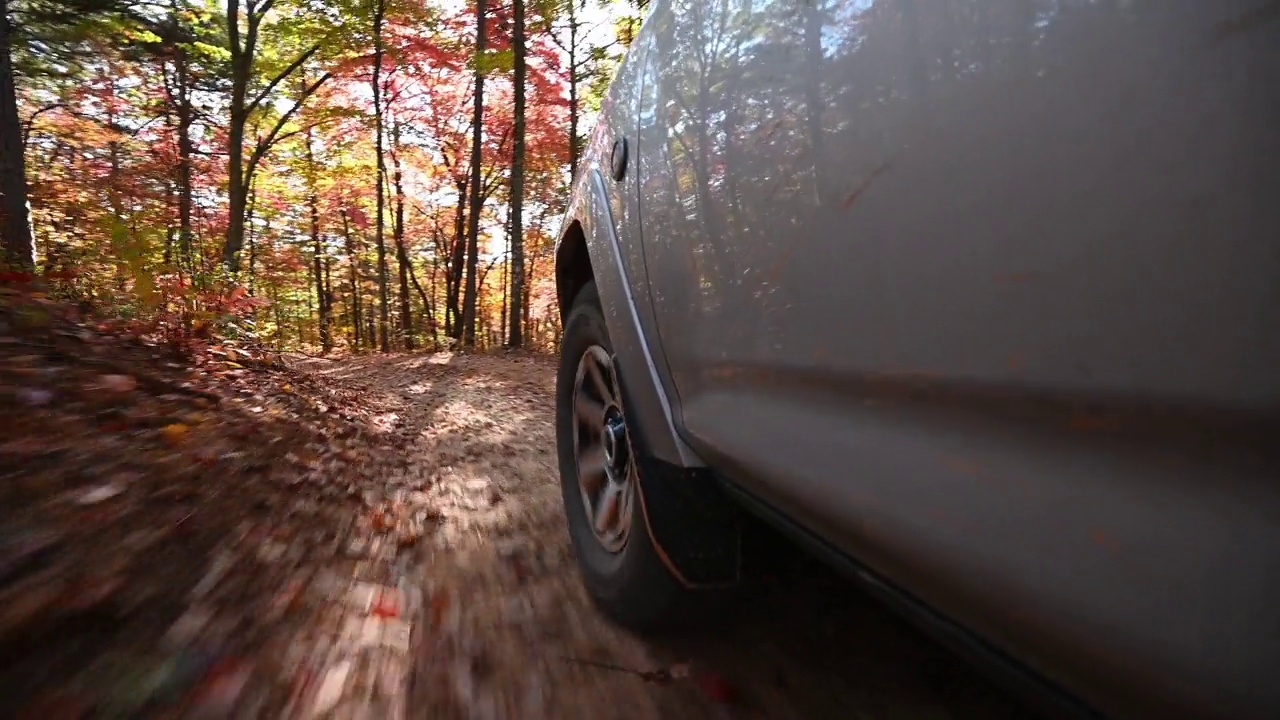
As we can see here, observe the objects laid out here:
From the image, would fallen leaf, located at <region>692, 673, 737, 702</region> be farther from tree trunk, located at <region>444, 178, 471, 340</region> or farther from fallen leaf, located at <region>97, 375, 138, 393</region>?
tree trunk, located at <region>444, 178, 471, 340</region>

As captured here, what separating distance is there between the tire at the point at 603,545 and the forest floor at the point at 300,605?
12cm

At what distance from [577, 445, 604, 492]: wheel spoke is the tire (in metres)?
0.03

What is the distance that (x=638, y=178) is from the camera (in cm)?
192

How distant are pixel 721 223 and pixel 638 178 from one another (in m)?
0.59

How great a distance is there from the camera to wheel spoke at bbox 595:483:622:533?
7.40ft

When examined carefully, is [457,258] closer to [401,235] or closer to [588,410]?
[401,235]

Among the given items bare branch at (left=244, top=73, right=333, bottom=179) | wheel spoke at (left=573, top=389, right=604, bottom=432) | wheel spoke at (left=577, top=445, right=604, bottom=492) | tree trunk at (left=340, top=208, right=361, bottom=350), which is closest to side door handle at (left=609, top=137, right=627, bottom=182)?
wheel spoke at (left=573, top=389, right=604, bottom=432)

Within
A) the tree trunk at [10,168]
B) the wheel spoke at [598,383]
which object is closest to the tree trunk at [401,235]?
the tree trunk at [10,168]

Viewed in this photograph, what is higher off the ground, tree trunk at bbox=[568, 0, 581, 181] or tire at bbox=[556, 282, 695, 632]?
tree trunk at bbox=[568, 0, 581, 181]

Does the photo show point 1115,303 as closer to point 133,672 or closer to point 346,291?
point 133,672

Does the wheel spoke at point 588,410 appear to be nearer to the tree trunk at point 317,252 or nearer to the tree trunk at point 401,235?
the tree trunk at point 317,252

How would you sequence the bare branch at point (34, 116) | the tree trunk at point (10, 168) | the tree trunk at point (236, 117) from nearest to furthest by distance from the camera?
the tree trunk at point (10, 168)
the bare branch at point (34, 116)
the tree trunk at point (236, 117)

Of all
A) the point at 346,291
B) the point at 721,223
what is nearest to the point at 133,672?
the point at 721,223

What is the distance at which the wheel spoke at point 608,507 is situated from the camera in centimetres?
226
